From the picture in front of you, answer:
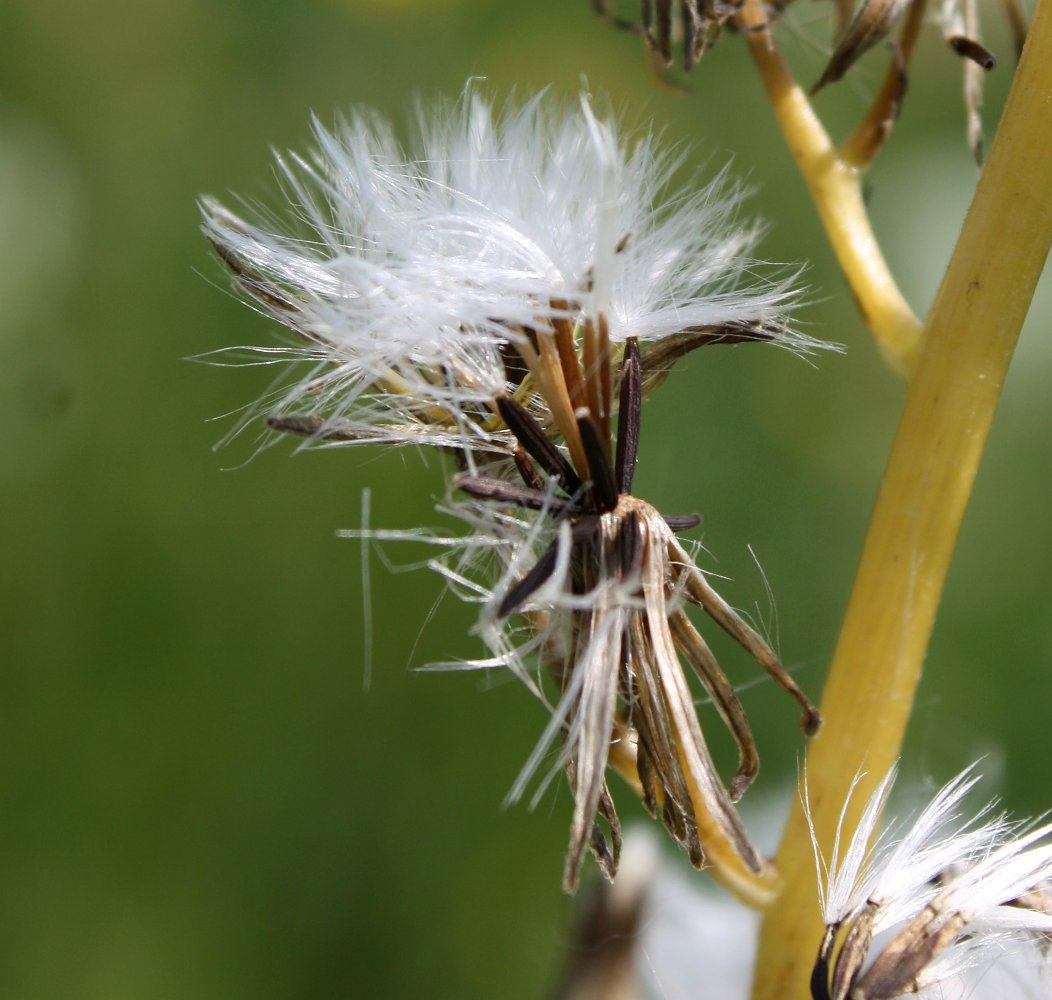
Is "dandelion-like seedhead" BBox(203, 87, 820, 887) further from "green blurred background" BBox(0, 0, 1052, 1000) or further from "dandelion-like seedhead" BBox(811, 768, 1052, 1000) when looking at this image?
"green blurred background" BBox(0, 0, 1052, 1000)

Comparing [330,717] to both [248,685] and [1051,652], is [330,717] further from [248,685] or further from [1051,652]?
[1051,652]

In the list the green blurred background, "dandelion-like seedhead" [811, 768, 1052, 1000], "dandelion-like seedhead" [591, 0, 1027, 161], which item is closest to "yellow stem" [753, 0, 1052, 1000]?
"dandelion-like seedhead" [811, 768, 1052, 1000]

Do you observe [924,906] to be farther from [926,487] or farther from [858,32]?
[858,32]

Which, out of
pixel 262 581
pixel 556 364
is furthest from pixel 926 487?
pixel 262 581

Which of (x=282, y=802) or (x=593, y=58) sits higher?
(x=593, y=58)

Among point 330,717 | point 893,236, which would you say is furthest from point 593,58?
point 330,717
